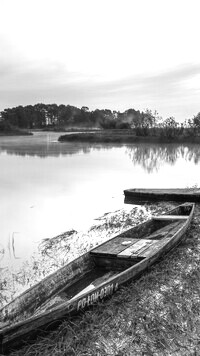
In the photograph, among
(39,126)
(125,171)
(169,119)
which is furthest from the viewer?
(39,126)

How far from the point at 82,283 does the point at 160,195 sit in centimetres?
888

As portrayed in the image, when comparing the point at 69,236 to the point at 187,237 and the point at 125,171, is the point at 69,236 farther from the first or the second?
the point at 125,171

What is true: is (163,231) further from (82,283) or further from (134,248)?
(82,283)

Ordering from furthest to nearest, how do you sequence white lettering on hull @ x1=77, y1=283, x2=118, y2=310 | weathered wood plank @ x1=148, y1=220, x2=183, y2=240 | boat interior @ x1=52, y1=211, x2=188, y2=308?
1. weathered wood plank @ x1=148, y1=220, x2=183, y2=240
2. boat interior @ x1=52, y1=211, x2=188, y2=308
3. white lettering on hull @ x1=77, y1=283, x2=118, y2=310

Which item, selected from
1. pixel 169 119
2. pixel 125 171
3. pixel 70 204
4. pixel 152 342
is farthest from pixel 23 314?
pixel 169 119

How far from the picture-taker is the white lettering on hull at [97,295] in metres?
5.10

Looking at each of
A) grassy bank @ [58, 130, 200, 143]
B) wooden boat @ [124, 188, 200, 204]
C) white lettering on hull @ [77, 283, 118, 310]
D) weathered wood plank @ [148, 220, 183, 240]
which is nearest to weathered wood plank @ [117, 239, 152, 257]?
weathered wood plank @ [148, 220, 183, 240]

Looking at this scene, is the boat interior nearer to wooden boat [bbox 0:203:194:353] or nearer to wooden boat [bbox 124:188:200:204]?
wooden boat [bbox 0:203:194:353]

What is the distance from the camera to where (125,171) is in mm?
24547

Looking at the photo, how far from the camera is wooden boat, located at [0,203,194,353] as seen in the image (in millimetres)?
4441

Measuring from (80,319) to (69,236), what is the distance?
4.75m

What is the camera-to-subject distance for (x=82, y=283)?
624 cm

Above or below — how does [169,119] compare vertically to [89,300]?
above

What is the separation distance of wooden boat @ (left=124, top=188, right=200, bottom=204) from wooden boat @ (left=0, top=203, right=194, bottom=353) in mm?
5052
